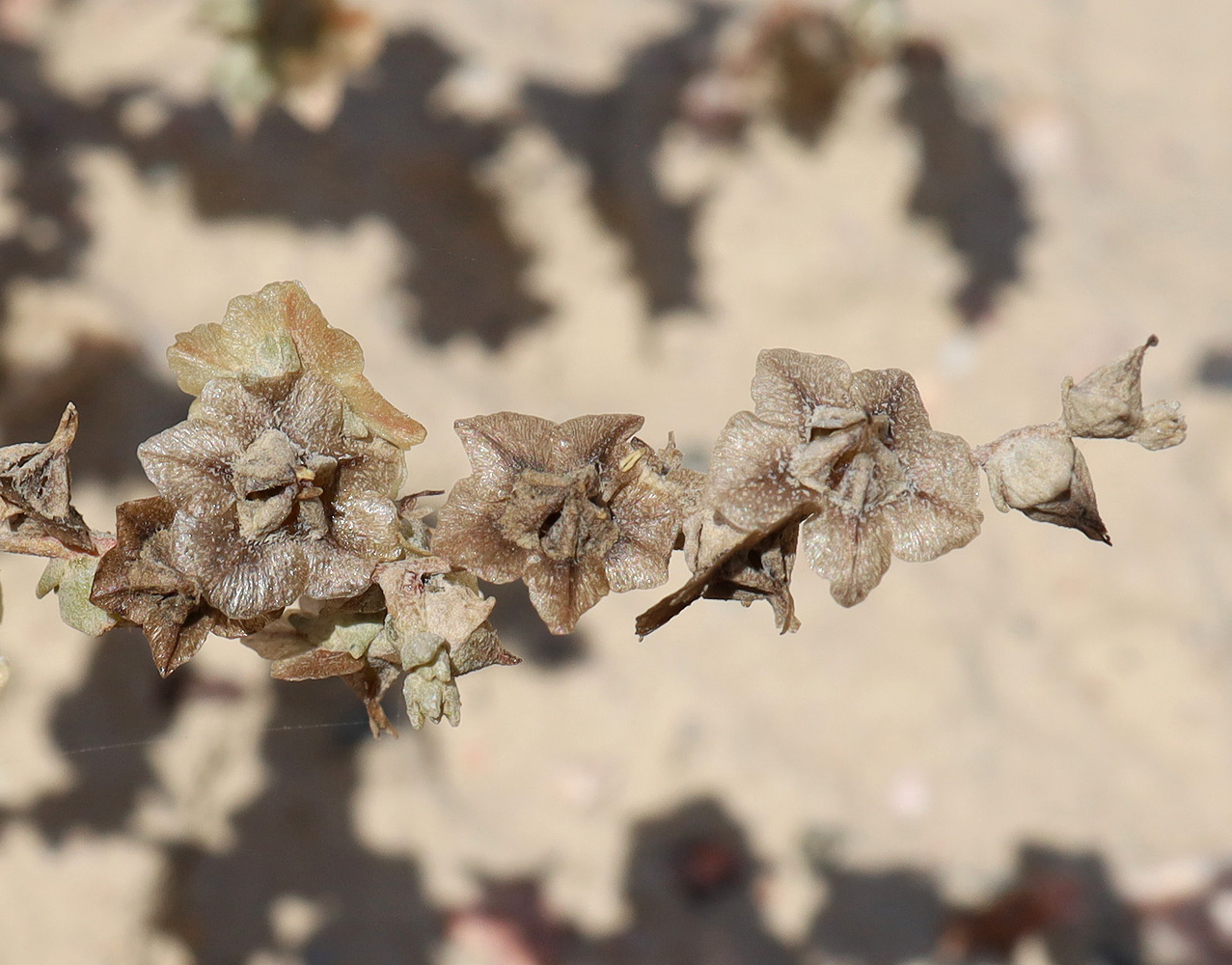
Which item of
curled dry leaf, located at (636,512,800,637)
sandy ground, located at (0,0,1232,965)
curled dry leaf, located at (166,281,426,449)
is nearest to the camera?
curled dry leaf, located at (636,512,800,637)

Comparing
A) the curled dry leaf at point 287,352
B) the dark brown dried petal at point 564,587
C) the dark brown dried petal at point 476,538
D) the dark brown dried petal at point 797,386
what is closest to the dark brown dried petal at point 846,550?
the dark brown dried petal at point 797,386

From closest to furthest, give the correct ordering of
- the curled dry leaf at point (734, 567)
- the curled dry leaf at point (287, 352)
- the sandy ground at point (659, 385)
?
the curled dry leaf at point (734, 567) < the curled dry leaf at point (287, 352) < the sandy ground at point (659, 385)

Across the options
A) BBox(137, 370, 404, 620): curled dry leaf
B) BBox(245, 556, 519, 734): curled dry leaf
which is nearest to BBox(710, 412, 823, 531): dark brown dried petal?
BBox(245, 556, 519, 734): curled dry leaf

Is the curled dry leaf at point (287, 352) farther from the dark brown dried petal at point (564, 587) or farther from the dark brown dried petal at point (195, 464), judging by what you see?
the dark brown dried petal at point (564, 587)

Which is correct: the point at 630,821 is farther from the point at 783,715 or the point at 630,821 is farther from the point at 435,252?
the point at 435,252

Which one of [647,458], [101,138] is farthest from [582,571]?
[101,138]

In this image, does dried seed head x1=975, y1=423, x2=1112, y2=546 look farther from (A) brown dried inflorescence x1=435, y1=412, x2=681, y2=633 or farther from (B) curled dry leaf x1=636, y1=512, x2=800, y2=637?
(A) brown dried inflorescence x1=435, y1=412, x2=681, y2=633
